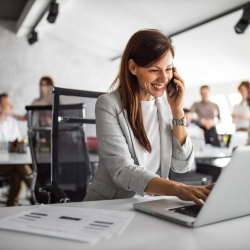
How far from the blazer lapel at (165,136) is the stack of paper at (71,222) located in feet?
1.70

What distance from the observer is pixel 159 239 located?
2.67ft

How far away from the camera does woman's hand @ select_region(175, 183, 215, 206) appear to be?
1.01 m

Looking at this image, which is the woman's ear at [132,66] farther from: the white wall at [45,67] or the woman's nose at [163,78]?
the white wall at [45,67]

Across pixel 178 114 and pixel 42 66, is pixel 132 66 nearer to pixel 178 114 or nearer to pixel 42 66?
pixel 178 114

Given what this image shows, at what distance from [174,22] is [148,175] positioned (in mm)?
5833

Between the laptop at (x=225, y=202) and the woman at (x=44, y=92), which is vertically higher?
the woman at (x=44, y=92)

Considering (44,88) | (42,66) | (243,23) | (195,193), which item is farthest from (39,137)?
(42,66)

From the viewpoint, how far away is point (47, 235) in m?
0.82

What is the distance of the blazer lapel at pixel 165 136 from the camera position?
1507 millimetres

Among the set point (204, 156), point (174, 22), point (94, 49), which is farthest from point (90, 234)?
point (94, 49)

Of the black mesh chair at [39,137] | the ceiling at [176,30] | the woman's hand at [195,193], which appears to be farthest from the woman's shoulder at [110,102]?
the ceiling at [176,30]

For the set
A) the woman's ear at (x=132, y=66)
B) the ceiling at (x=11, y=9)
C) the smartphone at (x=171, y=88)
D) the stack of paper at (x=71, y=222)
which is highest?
the ceiling at (x=11, y=9)

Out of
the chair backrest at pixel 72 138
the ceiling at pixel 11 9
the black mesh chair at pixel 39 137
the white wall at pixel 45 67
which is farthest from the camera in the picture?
the white wall at pixel 45 67

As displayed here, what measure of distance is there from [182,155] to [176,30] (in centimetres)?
585
